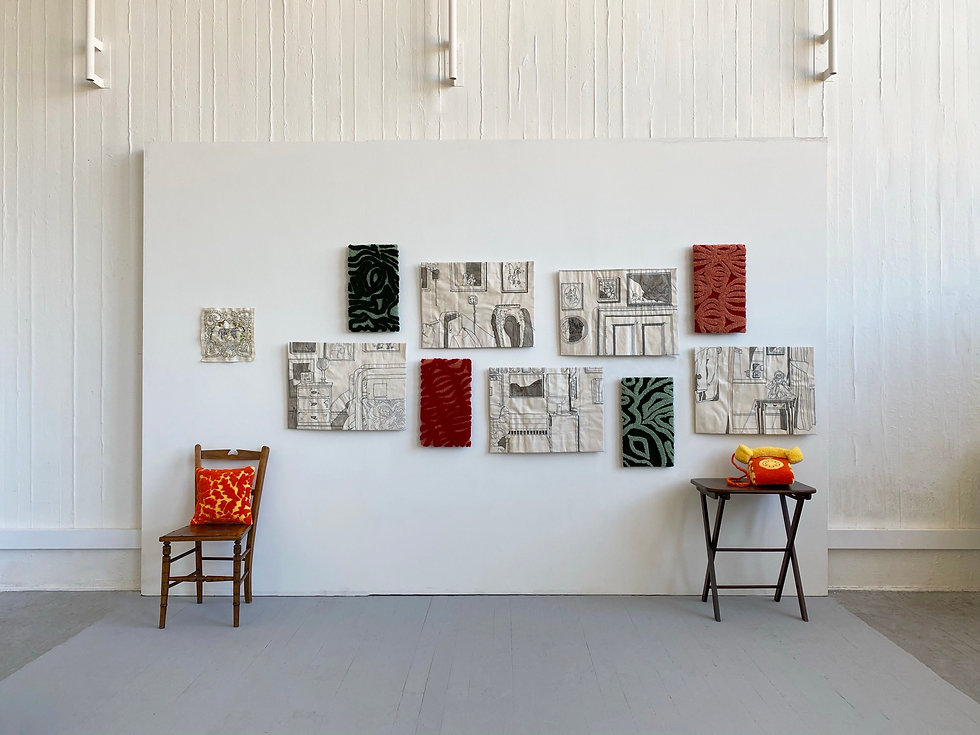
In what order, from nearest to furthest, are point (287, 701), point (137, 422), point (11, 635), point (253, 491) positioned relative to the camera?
point (287, 701) → point (11, 635) → point (253, 491) → point (137, 422)

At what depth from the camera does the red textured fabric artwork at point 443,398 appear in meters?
4.17

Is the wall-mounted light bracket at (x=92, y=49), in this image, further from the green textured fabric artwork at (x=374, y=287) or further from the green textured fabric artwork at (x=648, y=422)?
the green textured fabric artwork at (x=648, y=422)

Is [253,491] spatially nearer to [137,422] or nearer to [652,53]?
[137,422]

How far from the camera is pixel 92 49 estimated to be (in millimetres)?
4277

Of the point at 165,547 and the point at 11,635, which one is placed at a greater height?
the point at 165,547

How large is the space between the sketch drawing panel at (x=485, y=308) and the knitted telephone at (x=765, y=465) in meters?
1.40

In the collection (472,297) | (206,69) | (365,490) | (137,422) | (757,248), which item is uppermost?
(206,69)

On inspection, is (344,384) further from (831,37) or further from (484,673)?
(831,37)

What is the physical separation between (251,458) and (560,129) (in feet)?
9.09

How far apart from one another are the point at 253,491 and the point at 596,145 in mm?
2926

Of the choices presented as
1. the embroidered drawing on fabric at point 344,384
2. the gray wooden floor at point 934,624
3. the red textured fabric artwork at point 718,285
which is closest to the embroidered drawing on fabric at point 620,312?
the red textured fabric artwork at point 718,285

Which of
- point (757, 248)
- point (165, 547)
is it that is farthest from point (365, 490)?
point (757, 248)

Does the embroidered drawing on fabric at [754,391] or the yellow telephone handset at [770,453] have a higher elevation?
the embroidered drawing on fabric at [754,391]

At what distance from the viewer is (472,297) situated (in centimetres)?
421
